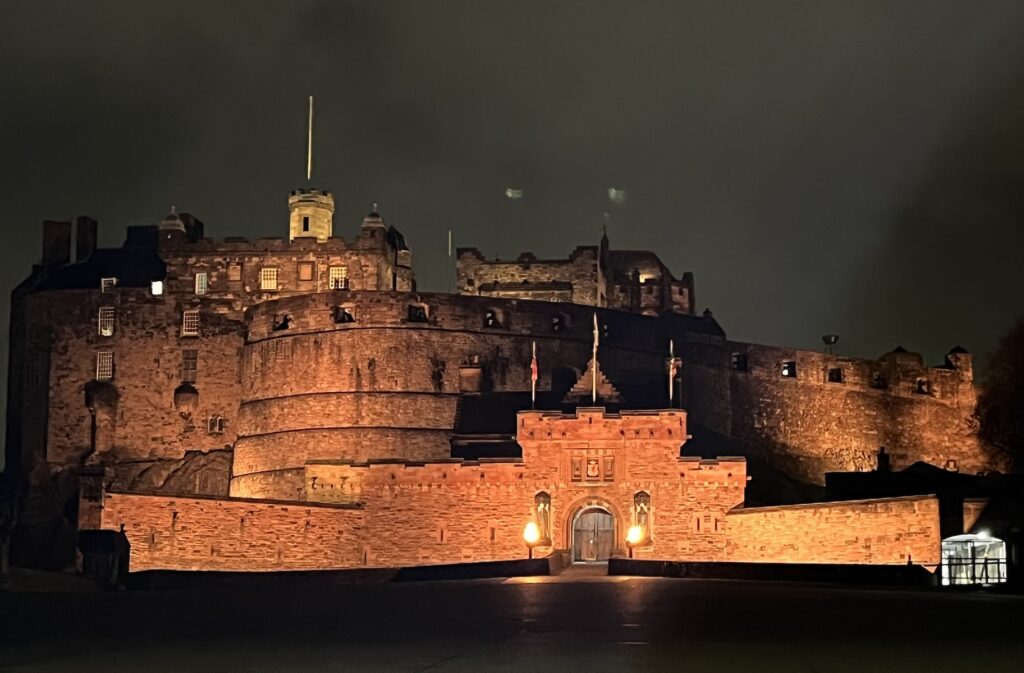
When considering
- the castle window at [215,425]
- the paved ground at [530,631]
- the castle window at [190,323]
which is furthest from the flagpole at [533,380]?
the paved ground at [530,631]

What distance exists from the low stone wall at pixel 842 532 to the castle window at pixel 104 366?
27388 millimetres

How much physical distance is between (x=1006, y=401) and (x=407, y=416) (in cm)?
2461

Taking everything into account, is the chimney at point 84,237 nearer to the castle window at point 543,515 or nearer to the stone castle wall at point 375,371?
the stone castle wall at point 375,371

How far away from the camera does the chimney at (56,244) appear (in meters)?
72.3

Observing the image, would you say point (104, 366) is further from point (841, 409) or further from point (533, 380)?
point (841, 409)

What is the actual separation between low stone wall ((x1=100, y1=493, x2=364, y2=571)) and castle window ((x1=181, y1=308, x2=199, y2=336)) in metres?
17.9

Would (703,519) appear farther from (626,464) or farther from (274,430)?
(274,430)

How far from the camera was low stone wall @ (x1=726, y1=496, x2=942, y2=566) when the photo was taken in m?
44.2

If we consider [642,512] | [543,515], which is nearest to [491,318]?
[543,515]

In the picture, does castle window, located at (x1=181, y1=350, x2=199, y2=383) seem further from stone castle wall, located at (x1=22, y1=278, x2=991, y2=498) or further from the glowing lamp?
the glowing lamp

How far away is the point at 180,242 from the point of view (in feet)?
228

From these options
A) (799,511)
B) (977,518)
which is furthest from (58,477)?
(977,518)

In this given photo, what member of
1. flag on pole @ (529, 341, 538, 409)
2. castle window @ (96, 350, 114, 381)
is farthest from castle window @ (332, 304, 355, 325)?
castle window @ (96, 350, 114, 381)

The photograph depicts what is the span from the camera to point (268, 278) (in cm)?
6869
